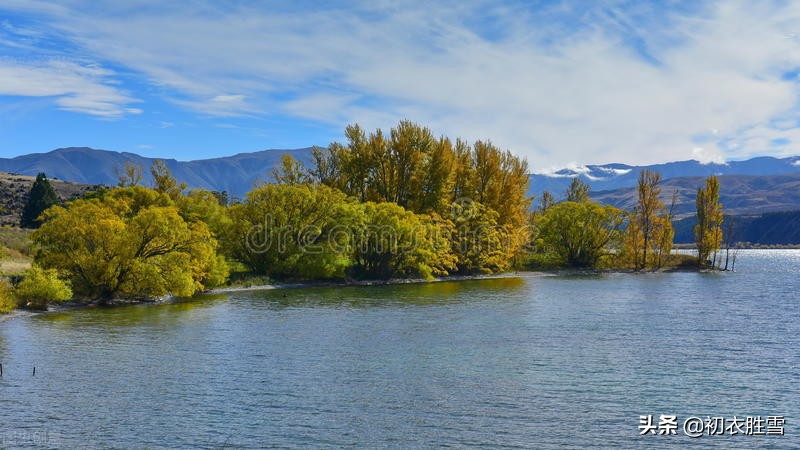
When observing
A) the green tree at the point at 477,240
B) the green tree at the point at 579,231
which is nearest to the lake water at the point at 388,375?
the green tree at the point at 477,240

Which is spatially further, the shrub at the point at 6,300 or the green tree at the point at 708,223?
the green tree at the point at 708,223

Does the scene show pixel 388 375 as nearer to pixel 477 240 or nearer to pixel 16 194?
pixel 477 240

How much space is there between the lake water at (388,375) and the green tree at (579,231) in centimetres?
5758

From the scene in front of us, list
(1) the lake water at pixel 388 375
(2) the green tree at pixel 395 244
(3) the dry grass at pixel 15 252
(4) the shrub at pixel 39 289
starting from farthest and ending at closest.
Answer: (2) the green tree at pixel 395 244 < (3) the dry grass at pixel 15 252 < (4) the shrub at pixel 39 289 < (1) the lake water at pixel 388 375

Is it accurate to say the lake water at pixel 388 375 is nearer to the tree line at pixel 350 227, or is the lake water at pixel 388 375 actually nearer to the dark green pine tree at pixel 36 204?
the tree line at pixel 350 227

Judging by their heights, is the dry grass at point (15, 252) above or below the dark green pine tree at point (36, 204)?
below

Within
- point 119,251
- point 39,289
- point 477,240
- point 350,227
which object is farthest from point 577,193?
point 39,289

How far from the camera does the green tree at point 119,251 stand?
2243 inches

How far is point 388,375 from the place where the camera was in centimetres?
3042

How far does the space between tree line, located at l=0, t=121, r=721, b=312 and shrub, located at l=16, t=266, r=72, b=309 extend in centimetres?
18

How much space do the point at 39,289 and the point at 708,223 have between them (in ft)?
387

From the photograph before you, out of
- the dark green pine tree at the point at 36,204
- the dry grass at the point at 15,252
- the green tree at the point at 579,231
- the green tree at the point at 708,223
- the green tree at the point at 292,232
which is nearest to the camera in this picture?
the dry grass at the point at 15,252

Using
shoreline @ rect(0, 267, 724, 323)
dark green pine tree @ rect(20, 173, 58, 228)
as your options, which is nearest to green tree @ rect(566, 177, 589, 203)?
shoreline @ rect(0, 267, 724, 323)

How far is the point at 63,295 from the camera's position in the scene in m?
52.2
